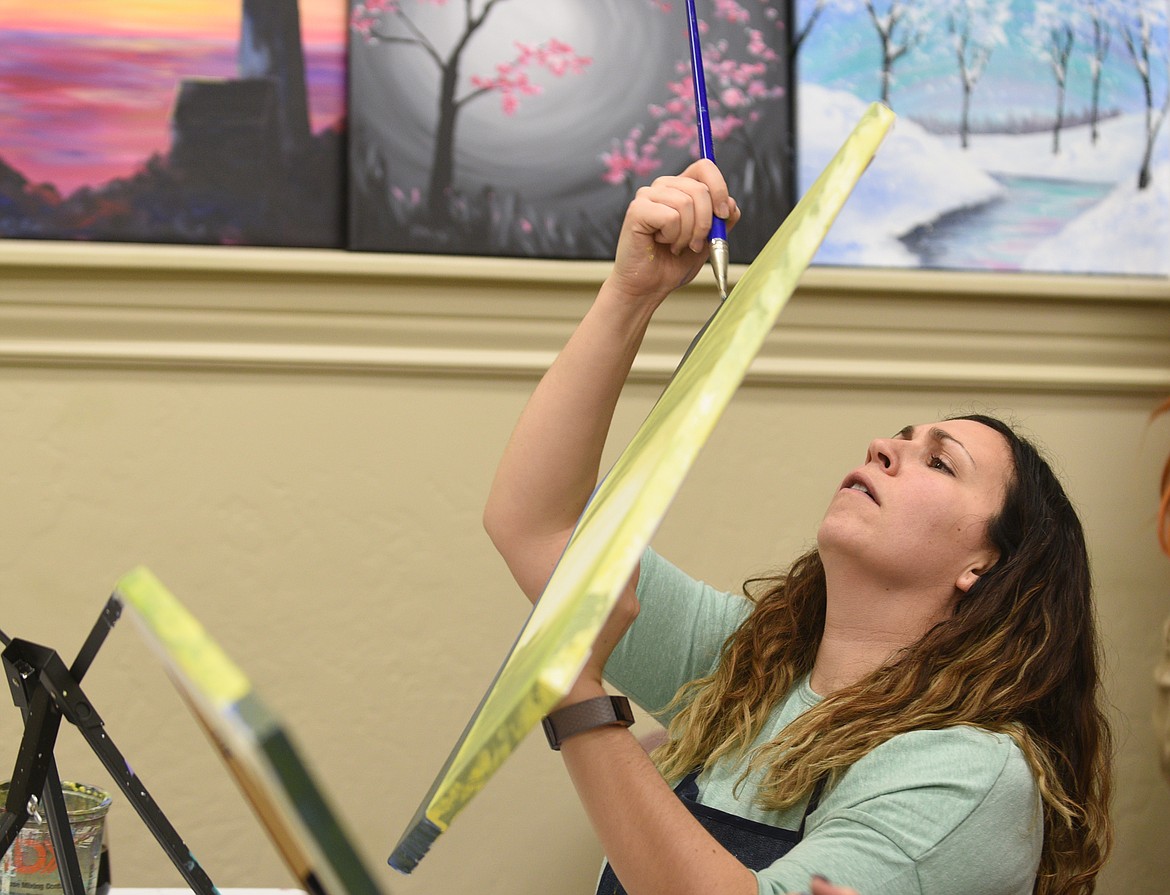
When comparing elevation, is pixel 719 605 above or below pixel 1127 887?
above

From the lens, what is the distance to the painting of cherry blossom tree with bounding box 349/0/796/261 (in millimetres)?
1812

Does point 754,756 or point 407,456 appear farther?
point 407,456

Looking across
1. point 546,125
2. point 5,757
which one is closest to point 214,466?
point 5,757

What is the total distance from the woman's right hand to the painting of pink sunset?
2.64 ft

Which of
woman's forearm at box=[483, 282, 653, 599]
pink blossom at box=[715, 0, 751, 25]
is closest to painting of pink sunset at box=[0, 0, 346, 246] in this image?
pink blossom at box=[715, 0, 751, 25]

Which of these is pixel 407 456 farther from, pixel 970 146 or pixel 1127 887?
pixel 1127 887

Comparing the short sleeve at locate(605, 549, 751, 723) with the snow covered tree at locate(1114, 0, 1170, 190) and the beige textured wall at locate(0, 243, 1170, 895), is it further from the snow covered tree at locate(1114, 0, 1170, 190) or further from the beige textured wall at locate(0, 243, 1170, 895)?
the snow covered tree at locate(1114, 0, 1170, 190)

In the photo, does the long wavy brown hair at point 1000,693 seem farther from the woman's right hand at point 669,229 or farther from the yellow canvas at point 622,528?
the yellow canvas at point 622,528

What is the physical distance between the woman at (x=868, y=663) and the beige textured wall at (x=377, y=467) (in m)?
0.51

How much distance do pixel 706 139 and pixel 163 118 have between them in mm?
1055

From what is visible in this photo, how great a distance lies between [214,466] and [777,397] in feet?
2.87

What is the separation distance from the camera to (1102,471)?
198 centimetres

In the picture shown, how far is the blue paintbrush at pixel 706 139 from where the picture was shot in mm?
957

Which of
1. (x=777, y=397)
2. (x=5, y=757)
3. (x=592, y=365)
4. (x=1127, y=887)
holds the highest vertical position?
(x=592, y=365)
